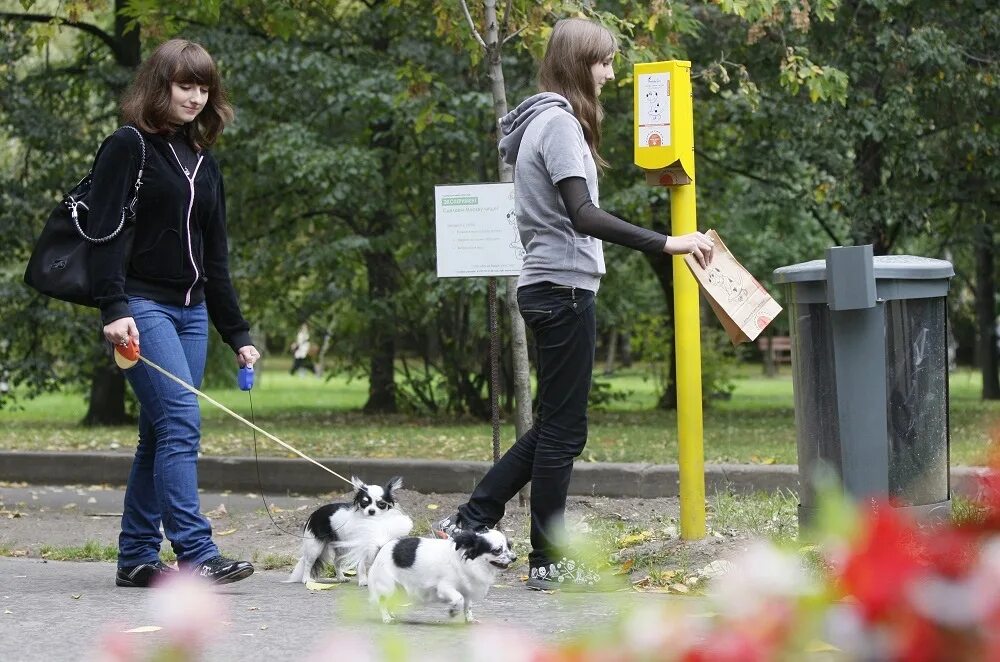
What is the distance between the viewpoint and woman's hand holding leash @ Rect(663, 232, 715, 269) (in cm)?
503

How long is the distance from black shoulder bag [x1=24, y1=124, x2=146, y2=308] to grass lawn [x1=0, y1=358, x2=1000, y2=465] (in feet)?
12.1

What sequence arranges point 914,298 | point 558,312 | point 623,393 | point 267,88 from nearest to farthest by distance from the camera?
point 558,312
point 914,298
point 267,88
point 623,393

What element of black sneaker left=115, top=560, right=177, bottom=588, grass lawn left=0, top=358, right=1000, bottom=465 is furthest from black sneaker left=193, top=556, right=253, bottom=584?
grass lawn left=0, top=358, right=1000, bottom=465

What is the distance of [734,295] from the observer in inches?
206

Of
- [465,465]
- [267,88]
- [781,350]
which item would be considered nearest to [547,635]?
[465,465]

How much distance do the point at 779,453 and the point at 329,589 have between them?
6.35 meters

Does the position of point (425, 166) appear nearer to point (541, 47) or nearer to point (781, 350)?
point (541, 47)

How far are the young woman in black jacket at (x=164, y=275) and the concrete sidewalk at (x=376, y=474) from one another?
341 centimetres

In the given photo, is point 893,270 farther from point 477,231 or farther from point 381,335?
point 381,335

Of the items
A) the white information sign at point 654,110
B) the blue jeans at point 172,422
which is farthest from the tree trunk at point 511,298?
the blue jeans at point 172,422

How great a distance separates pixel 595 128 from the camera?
5.27 metres

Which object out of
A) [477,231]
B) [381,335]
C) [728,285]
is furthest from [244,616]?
[381,335]

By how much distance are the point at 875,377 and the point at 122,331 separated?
280cm

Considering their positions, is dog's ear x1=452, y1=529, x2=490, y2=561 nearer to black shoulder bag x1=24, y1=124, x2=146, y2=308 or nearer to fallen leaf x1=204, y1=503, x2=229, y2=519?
black shoulder bag x1=24, y1=124, x2=146, y2=308
